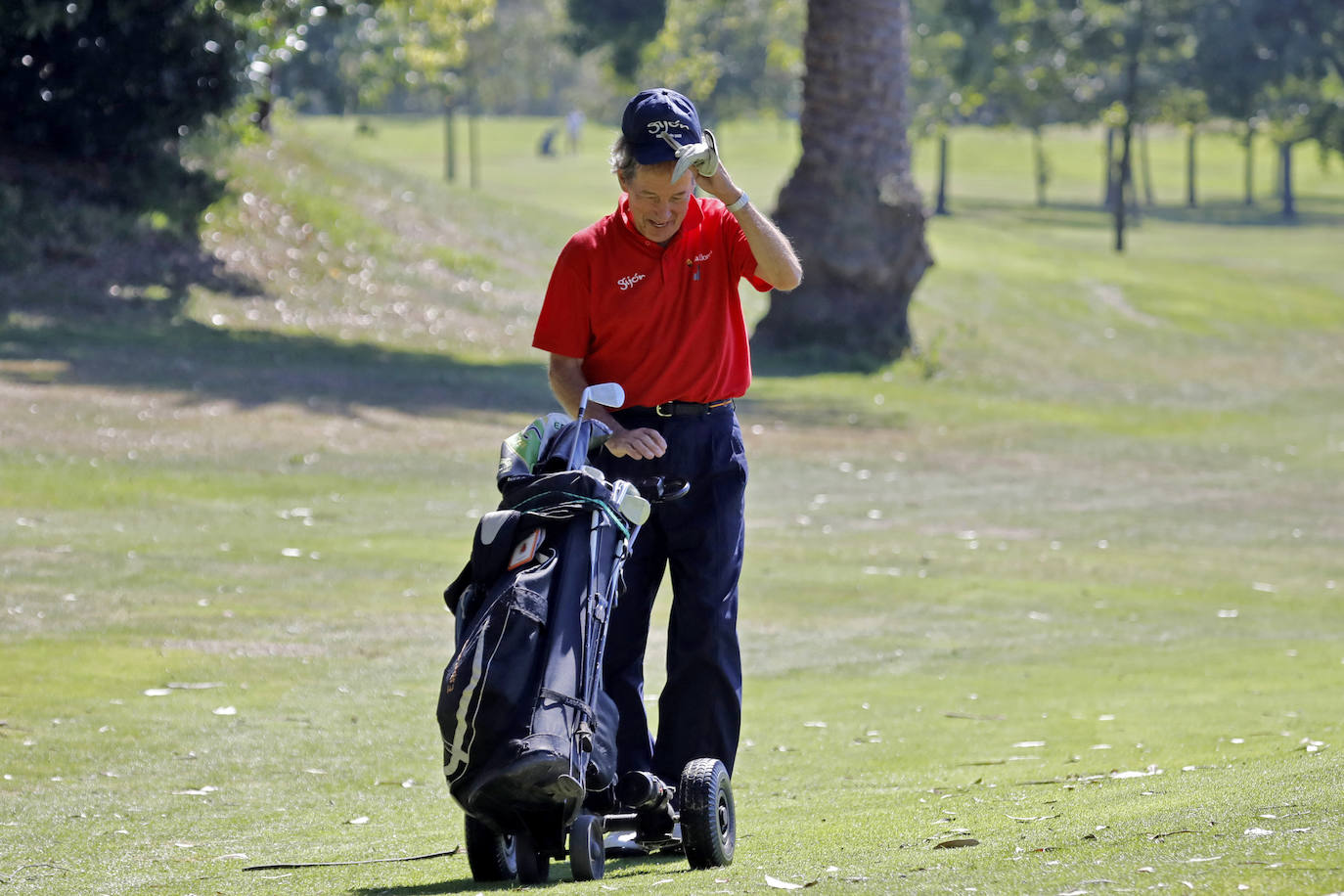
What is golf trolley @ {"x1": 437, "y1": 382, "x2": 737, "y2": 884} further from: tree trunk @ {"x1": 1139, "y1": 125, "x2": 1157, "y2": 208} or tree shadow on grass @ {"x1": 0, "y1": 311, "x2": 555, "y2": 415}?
tree trunk @ {"x1": 1139, "y1": 125, "x2": 1157, "y2": 208}

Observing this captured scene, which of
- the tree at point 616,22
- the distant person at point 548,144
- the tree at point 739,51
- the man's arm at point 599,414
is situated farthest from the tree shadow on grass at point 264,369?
the distant person at point 548,144

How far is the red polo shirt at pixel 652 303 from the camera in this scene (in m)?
5.46

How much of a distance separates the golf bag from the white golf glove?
0.82 metres

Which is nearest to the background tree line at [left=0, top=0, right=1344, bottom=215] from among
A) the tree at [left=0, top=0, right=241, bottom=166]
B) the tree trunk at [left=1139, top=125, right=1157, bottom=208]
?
the tree at [left=0, top=0, right=241, bottom=166]

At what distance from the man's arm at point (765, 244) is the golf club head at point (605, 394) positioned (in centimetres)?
60

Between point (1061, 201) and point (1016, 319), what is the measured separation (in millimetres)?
43289

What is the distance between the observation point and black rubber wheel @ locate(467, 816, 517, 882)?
16.6 ft

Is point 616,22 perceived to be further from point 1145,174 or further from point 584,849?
point 1145,174

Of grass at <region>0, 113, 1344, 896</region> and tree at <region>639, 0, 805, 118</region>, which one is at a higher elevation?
tree at <region>639, 0, 805, 118</region>

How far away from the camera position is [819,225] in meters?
25.2

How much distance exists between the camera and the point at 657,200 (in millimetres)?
5285

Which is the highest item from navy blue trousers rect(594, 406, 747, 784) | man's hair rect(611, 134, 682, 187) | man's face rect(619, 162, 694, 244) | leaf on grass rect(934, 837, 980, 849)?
man's hair rect(611, 134, 682, 187)

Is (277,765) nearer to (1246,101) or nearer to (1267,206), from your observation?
(1246,101)

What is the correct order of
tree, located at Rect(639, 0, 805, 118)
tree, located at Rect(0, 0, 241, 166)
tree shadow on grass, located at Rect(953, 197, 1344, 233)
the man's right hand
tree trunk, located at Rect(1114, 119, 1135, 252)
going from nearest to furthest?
the man's right hand → tree, located at Rect(0, 0, 241, 166) → tree trunk, located at Rect(1114, 119, 1135, 252) → tree shadow on grass, located at Rect(953, 197, 1344, 233) → tree, located at Rect(639, 0, 805, 118)
